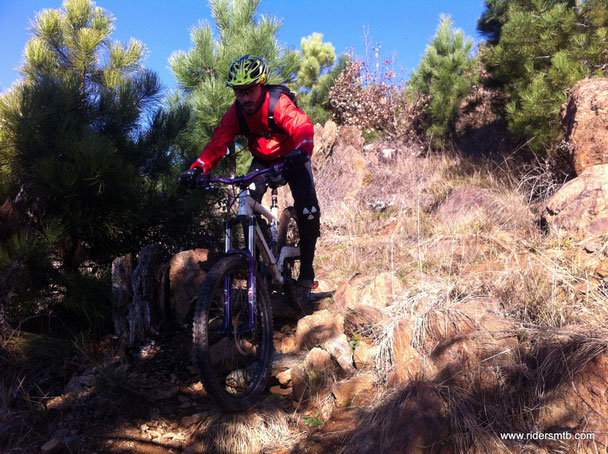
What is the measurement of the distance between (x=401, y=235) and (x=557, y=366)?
3039 mm

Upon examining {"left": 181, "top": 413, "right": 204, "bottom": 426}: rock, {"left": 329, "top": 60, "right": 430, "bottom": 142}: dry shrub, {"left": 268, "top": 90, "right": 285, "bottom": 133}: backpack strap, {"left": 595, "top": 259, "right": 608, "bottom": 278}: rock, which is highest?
{"left": 329, "top": 60, "right": 430, "bottom": 142}: dry shrub

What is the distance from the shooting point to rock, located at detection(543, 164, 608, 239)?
11.9 ft

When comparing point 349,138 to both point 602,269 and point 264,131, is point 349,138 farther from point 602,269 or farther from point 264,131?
point 602,269

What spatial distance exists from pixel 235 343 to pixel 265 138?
4.90ft

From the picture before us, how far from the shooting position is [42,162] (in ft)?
11.0

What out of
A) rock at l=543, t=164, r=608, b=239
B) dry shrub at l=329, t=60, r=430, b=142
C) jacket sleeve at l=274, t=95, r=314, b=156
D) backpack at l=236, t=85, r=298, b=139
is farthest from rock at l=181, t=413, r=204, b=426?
dry shrub at l=329, t=60, r=430, b=142

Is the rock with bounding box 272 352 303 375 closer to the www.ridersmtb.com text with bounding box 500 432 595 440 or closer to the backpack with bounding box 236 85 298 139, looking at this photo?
the www.ridersmtb.com text with bounding box 500 432 595 440

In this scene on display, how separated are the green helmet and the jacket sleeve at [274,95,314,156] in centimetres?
23

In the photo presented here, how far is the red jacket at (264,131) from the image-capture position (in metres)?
3.12

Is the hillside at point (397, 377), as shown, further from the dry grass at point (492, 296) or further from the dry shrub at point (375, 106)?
the dry shrub at point (375, 106)

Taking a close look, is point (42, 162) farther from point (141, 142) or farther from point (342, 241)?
point (342, 241)

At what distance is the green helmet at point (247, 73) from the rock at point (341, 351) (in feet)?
5.74

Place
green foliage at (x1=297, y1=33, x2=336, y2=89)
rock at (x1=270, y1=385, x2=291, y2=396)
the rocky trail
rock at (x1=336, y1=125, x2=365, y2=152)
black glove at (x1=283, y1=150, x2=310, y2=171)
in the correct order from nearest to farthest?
the rocky trail → black glove at (x1=283, y1=150, x2=310, y2=171) → rock at (x1=270, y1=385, x2=291, y2=396) → rock at (x1=336, y1=125, x2=365, y2=152) → green foliage at (x1=297, y1=33, x2=336, y2=89)

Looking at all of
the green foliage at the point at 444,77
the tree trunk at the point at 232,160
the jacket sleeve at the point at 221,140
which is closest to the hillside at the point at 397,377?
the jacket sleeve at the point at 221,140
